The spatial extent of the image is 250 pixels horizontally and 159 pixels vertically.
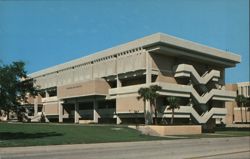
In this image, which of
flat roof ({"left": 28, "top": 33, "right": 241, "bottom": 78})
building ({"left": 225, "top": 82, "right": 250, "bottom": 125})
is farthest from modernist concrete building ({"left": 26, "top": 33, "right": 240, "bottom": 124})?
building ({"left": 225, "top": 82, "right": 250, "bottom": 125})

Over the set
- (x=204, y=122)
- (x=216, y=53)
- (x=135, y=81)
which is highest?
(x=216, y=53)

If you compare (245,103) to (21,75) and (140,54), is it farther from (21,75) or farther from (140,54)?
(21,75)

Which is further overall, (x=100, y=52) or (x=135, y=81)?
(x=100, y=52)

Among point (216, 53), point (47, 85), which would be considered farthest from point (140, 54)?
point (47, 85)

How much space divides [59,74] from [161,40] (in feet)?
139

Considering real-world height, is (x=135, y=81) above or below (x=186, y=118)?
above

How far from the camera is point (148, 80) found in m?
76.3

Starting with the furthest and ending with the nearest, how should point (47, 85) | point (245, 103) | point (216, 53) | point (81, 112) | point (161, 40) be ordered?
point (47, 85) < point (245, 103) < point (81, 112) < point (216, 53) < point (161, 40)

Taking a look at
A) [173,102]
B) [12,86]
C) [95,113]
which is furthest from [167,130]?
[95,113]

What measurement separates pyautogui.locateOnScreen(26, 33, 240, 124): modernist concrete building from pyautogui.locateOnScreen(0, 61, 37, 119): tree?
40149 millimetres

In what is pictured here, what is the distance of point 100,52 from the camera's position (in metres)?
91.3

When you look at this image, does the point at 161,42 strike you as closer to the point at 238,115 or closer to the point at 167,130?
the point at 167,130

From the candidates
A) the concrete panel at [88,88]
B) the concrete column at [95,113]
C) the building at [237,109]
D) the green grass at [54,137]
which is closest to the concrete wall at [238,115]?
the building at [237,109]

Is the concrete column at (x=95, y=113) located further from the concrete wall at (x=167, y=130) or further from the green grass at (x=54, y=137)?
the green grass at (x=54, y=137)
